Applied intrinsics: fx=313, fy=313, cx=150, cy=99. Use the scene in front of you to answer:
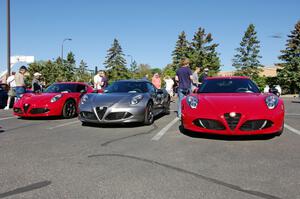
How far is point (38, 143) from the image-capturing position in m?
5.28

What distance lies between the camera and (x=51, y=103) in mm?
8766

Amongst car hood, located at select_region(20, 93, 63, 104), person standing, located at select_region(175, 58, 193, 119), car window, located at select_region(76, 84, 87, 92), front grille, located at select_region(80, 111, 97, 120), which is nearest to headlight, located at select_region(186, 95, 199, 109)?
front grille, located at select_region(80, 111, 97, 120)

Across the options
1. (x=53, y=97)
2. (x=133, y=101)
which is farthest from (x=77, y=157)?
(x=53, y=97)

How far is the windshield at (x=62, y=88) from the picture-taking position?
971 centimetres

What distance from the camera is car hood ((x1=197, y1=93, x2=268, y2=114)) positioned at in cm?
531

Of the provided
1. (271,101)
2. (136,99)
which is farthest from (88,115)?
(271,101)

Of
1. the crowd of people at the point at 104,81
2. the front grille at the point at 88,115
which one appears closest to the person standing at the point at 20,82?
the crowd of people at the point at 104,81

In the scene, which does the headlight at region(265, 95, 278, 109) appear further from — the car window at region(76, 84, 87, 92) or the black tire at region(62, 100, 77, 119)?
the car window at region(76, 84, 87, 92)

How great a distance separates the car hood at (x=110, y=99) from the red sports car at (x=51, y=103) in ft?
6.45

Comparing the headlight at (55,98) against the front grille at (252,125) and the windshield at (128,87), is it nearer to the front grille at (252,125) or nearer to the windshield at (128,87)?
the windshield at (128,87)

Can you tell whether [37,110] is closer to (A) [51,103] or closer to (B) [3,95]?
(A) [51,103]

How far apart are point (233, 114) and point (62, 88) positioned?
20.4ft

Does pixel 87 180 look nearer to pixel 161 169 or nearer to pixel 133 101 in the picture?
pixel 161 169

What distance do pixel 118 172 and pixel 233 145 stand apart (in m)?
2.27
